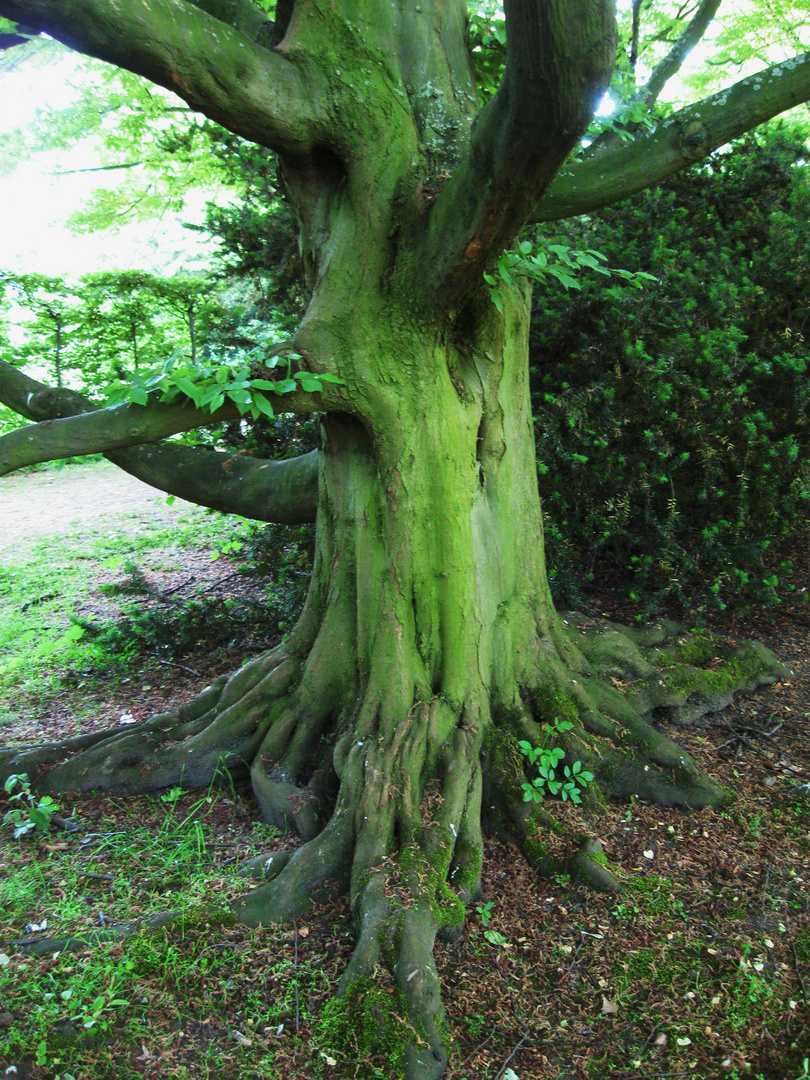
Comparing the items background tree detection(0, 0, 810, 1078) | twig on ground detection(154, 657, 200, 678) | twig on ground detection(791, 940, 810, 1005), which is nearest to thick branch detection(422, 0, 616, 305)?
background tree detection(0, 0, 810, 1078)

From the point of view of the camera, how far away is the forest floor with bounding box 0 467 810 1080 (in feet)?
7.84

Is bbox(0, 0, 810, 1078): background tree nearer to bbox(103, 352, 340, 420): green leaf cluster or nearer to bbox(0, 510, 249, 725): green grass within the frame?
bbox(103, 352, 340, 420): green leaf cluster

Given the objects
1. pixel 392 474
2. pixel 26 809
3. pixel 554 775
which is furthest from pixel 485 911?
pixel 26 809

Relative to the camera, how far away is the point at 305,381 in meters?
2.93

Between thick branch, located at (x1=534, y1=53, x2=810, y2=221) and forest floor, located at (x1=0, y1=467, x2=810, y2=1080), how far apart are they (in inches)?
110

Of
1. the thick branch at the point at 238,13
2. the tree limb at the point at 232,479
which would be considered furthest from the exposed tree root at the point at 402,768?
the thick branch at the point at 238,13

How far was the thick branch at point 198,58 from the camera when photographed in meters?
2.51

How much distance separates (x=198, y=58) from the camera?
273 cm

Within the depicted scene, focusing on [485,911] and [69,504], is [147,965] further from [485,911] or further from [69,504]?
[69,504]

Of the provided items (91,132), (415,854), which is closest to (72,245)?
(91,132)

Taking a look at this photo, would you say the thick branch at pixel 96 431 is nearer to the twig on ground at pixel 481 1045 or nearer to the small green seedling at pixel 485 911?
the small green seedling at pixel 485 911

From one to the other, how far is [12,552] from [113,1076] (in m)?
7.47

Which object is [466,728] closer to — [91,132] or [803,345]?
[803,345]

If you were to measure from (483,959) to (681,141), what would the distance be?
3.41m
